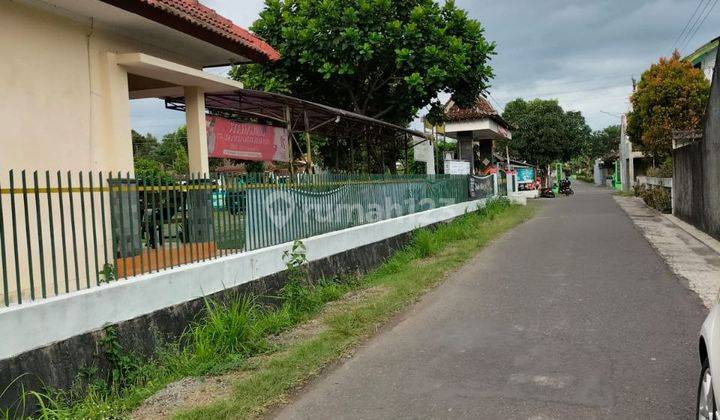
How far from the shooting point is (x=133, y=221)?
559cm

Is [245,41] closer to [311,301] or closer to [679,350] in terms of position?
[311,301]

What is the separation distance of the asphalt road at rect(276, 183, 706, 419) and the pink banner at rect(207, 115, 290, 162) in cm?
422

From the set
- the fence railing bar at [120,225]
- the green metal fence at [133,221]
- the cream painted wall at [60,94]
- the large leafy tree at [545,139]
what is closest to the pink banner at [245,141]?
the green metal fence at [133,221]

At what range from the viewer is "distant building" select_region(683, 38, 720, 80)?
29.0 metres

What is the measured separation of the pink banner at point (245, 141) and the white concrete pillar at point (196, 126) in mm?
Answer: 399

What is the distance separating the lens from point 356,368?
532 cm

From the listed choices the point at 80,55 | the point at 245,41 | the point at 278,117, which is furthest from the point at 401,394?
the point at 278,117

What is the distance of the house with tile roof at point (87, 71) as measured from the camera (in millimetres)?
6070

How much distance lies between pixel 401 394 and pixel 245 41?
6831 mm

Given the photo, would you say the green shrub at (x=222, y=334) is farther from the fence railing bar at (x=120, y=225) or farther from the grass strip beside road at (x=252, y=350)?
the fence railing bar at (x=120, y=225)

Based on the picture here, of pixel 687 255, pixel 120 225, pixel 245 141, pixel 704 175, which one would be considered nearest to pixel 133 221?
pixel 120 225

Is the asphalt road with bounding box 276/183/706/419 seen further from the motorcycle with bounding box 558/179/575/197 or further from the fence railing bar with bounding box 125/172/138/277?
the motorcycle with bounding box 558/179/575/197

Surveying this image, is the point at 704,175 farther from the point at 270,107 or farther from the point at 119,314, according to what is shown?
the point at 119,314

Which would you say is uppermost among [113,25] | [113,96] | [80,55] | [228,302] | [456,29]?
[456,29]
